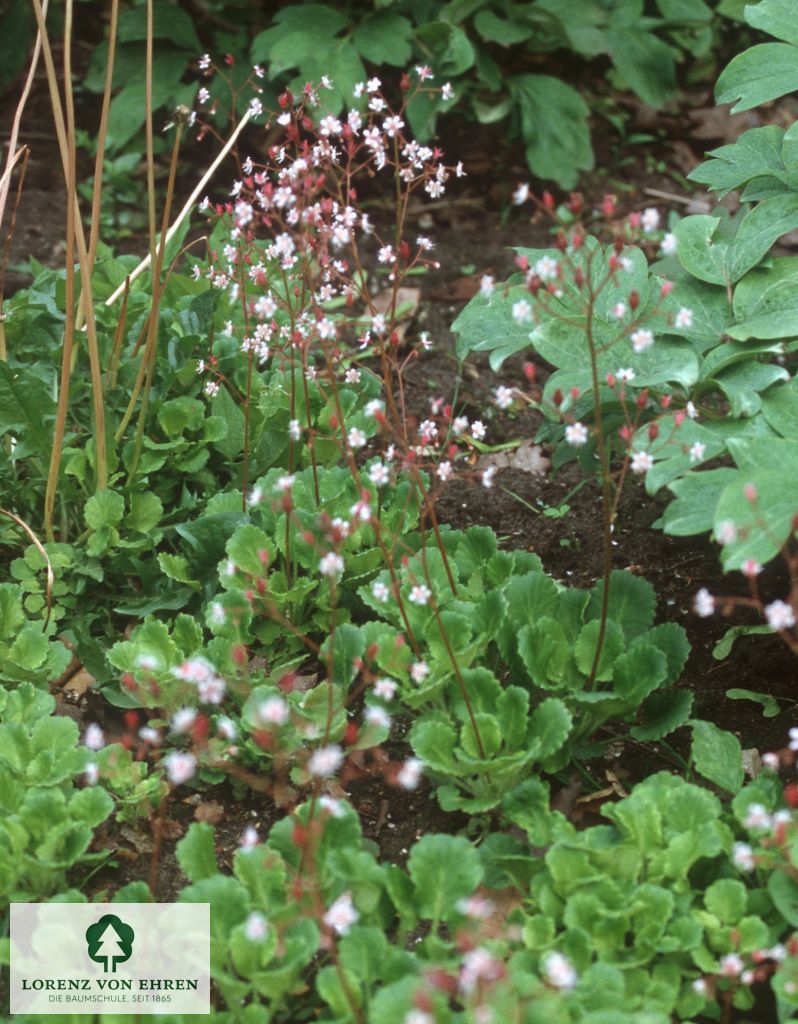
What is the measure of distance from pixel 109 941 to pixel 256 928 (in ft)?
1.19

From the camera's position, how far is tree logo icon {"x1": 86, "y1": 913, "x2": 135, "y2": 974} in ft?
5.66

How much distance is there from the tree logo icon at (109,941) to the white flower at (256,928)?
0.25 meters

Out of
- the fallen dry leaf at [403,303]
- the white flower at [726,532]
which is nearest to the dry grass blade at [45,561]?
the white flower at [726,532]

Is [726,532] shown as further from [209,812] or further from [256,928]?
[209,812]

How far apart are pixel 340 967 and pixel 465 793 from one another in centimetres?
61

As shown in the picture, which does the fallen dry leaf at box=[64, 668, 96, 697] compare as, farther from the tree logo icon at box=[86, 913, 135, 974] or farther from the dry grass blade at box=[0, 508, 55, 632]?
the tree logo icon at box=[86, 913, 135, 974]

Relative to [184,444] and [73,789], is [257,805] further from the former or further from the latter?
[184,444]

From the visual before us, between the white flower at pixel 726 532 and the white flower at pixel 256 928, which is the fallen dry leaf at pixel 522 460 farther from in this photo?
the white flower at pixel 256 928

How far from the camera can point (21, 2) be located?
4047 millimetres

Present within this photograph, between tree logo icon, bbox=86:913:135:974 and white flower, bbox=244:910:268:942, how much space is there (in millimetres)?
251

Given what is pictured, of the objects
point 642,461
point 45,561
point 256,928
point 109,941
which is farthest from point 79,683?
point 642,461

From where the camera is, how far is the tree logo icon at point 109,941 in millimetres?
1727

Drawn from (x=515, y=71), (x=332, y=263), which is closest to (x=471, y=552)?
(x=332, y=263)

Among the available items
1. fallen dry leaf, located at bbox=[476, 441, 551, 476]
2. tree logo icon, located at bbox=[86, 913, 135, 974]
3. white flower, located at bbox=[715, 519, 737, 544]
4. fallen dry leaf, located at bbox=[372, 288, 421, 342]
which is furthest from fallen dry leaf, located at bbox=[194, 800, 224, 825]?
fallen dry leaf, located at bbox=[372, 288, 421, 342]
